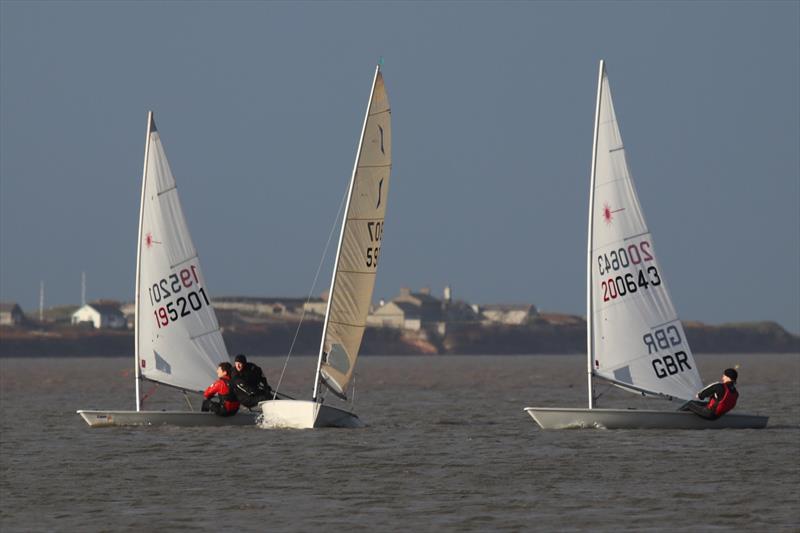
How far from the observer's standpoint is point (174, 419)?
106ft

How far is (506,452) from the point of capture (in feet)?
93.9

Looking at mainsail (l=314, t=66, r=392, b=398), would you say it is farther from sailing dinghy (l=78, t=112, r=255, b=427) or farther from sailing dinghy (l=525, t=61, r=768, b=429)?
sailing dinghy (l=525, t=61, r=768, b=429)

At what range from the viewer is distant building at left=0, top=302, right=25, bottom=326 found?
642ft

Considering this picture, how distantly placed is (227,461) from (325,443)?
3.34 m

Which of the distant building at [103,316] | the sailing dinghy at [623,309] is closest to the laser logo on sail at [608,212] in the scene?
the sailing dinghy at [623,309]

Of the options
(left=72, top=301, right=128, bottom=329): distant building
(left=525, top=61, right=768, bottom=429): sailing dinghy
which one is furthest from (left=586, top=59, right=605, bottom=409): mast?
(left=72, top=301, right=128, bottom=329): distant building

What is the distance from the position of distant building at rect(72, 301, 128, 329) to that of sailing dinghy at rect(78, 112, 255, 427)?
16362cm

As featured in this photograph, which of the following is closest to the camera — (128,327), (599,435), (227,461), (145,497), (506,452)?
(145,497)

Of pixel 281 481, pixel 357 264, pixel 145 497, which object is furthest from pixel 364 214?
pixel 145 497

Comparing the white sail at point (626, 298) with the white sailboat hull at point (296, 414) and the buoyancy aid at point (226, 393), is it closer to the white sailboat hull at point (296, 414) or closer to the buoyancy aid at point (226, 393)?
the white sailboat hull at point (296, 414)

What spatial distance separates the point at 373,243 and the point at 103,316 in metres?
169

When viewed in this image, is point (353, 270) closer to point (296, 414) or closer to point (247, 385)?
point (296, 414)

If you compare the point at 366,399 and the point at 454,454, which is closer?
the point at 454,454

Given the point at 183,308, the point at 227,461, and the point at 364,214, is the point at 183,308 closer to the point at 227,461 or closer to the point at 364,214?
the point at 364,214
